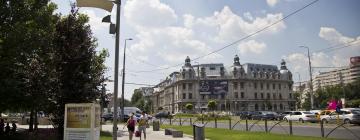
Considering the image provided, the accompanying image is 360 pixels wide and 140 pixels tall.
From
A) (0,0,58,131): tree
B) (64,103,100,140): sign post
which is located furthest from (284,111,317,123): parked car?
(64,103,100,140): sign post

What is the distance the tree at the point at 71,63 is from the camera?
2234cm

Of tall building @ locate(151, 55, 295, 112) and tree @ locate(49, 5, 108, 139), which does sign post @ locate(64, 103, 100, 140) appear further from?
tall building @ locate(151, 55, 295, 112)

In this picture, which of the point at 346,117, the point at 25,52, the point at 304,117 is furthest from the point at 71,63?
the point at 304,117

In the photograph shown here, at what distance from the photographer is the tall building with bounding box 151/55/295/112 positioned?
145500 mm

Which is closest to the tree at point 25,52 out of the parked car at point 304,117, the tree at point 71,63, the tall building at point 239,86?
the tree at point 71,63

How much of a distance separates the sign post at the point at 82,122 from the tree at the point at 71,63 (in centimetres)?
750

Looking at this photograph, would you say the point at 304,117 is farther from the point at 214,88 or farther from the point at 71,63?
the point at 71,63

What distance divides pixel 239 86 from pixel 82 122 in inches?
5395

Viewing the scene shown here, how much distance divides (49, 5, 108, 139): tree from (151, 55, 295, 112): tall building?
11696cm

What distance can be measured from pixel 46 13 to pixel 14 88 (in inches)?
182

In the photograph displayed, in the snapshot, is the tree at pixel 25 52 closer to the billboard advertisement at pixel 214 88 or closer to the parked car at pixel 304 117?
the parked car at pixel 304 117

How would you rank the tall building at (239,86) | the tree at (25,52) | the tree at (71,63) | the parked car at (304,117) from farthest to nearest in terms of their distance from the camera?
the tall building at (239,86), the parked car at (304,117), the tree at (71,63), the tree at (25,52)

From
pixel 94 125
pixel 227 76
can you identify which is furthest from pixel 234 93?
pixel 94 125

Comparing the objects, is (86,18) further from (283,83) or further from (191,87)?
(283,83)
